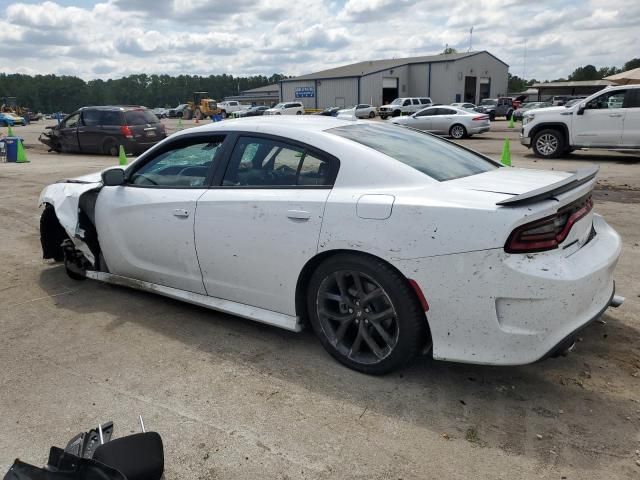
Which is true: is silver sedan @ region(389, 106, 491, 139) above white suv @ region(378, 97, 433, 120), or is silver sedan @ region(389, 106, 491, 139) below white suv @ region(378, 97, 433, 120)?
below

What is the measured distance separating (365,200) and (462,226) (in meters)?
0.58

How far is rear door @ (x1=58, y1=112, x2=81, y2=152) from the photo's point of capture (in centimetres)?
1817

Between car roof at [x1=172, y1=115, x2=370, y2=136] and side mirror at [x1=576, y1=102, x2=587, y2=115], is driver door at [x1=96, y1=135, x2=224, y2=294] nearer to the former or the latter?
car roof at [x1=172, y1=115, x2=370, y2=136]

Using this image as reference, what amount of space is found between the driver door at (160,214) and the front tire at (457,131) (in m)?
20.8

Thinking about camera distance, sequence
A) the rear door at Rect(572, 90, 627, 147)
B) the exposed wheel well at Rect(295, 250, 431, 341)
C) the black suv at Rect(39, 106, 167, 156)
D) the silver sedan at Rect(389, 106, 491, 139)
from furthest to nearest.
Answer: the silver sedan at Rect(389, 106, 491, 139), the black suv at Rect(39, 106, 167, 156), the rear door at Rect(572, 90, 627, 147), the exposed wheel well at Rect(295, 250, 431, 341)

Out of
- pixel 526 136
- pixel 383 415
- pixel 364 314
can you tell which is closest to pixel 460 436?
pixel 383 415

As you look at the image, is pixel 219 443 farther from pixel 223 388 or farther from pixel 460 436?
pixel 460 436

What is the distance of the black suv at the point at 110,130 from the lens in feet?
56.2

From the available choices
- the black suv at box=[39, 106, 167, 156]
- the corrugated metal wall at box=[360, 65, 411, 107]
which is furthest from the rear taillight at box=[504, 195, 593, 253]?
the corrugated metal wall at box=[360, 65, 411, 107]

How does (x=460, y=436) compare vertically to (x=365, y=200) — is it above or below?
below

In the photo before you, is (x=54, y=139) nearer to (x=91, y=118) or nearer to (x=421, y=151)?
(x=91, y=118)

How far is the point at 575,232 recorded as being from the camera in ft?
9.59

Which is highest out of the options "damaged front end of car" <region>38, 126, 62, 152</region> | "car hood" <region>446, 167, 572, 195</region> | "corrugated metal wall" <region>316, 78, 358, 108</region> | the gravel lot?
"corrugated metal wall" <region>316, 78, 358, 108</region>

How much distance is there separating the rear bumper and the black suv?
15.8 metres
